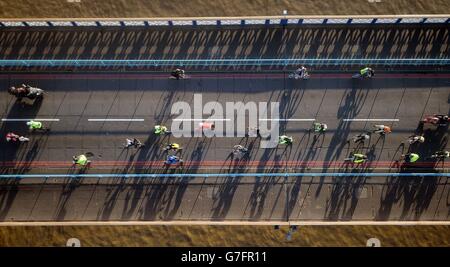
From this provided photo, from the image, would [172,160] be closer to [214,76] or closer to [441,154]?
[214,76]

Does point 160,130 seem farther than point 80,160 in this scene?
Yes

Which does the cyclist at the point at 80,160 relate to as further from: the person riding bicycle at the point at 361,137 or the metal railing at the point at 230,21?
the person riding bicycle at the point at 361,137

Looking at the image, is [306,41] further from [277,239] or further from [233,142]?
[277,239]

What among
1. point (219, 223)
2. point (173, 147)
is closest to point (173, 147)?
point (173, 147)

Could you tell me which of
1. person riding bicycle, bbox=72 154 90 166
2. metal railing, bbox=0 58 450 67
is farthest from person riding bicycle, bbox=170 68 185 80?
person riding bicycle, bbox=72 154 90 166

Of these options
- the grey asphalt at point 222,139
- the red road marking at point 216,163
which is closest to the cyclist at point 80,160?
the red road marking at point 216,163

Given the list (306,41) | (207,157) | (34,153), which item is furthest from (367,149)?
(34,153)

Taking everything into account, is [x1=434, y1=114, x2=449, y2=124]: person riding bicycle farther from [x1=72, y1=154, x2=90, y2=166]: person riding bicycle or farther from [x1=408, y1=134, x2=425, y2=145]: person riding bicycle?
[x1=72, y1=154, x2=90, y2=166]: person riding bicycle
